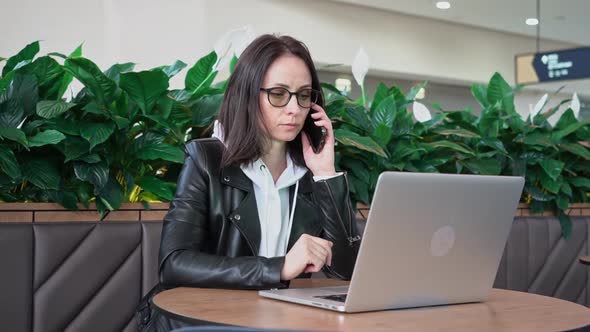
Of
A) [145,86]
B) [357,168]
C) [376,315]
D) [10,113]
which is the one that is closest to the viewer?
[376,315]

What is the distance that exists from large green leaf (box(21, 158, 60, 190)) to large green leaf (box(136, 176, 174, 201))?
0.26 meters

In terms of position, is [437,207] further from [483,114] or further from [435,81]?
[435,81]

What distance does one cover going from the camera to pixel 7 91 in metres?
2.18

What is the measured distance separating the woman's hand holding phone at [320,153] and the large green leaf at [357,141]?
2.05 ft

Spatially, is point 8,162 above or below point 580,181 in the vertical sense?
above

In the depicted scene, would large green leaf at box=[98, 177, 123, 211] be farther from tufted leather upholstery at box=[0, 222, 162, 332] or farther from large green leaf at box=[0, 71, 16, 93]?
large green leaf at box=[0, 71, 16, 93]

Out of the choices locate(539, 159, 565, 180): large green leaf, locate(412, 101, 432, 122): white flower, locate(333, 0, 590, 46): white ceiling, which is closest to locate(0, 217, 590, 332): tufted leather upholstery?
locate(412, 101, 432, 122): white flower

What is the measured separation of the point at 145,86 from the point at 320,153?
0.62 meters

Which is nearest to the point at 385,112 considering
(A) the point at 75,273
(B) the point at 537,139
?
(B) the point at 537,139

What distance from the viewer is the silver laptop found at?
121 centimetres

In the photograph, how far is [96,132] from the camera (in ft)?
7.30

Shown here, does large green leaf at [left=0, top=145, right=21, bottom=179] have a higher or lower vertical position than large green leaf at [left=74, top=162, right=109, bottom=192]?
higher

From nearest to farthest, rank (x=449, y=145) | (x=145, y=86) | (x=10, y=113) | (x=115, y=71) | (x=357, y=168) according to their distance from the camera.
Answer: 1. (x=10, y=113)
2. (x=145, y=86)
3. (x=115, y=71)
4. (x=357, y=168)
5. (x=449, y=145)

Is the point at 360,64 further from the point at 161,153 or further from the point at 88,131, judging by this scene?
the point at 88,131
